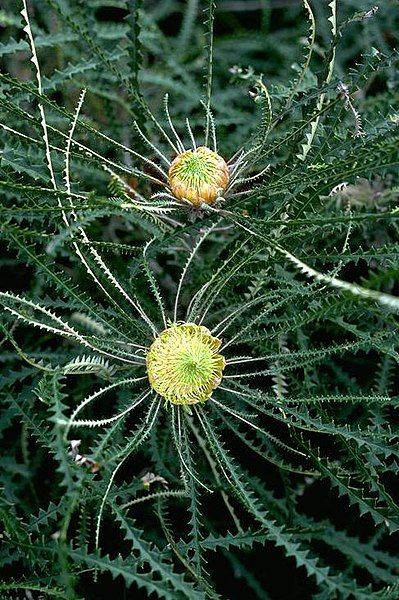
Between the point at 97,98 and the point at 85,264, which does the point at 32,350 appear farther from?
the point at 97,98

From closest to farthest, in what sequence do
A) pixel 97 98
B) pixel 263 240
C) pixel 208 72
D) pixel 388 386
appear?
pixel 263 240 < pixel 208 72 < pixel 388 386 < pixel 97 98

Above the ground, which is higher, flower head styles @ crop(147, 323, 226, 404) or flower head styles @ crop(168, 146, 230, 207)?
flower head styles @ crop(168, 146, 230, 207)

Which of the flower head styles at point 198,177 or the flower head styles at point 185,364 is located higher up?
the flower head styles at point 198,177

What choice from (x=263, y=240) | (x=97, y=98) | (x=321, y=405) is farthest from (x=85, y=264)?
(x=97, y=98)
